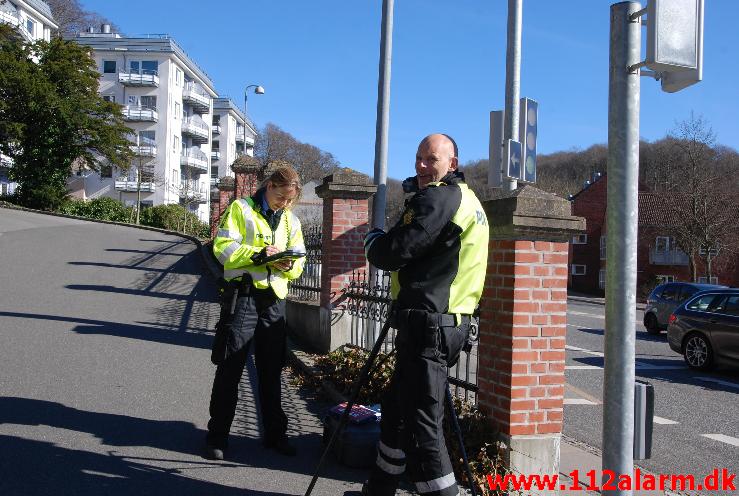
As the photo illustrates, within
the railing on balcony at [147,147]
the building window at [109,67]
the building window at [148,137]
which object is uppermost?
the building window at [109,67]

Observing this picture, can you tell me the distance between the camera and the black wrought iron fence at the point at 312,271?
9.41 metres

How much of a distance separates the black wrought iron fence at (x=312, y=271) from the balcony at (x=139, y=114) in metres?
63.7

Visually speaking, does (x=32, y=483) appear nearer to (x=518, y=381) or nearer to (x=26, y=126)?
(x=518, y=381)

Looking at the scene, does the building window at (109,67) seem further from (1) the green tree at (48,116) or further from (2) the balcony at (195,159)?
(1) the green tree at (48,116)

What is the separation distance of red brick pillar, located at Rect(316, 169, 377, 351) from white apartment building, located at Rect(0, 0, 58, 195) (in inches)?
1961

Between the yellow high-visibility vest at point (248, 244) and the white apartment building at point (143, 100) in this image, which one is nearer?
the yellow high-visibility vest at point (248, 244)

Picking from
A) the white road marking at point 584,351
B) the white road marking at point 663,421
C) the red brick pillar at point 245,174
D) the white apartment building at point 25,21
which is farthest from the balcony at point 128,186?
the white road marking at point 663,421

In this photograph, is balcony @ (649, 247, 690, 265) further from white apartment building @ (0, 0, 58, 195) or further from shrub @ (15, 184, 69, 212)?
white apartment building @ (0, 0, 58, 195)

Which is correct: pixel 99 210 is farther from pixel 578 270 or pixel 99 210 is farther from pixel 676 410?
pixel 676 410

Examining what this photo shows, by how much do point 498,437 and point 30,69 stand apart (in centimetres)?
4896

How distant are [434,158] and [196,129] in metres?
76.7

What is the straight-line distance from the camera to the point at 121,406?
5.78 m

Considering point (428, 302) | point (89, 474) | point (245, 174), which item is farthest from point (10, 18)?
point (428, 302)

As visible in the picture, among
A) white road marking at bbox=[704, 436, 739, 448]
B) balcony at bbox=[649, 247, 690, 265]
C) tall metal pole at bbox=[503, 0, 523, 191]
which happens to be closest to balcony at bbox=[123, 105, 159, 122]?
balcony at bbox=[649, 247, 690, 265]
